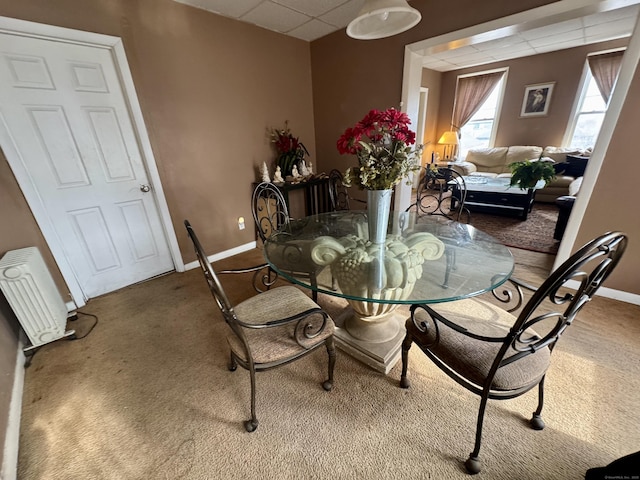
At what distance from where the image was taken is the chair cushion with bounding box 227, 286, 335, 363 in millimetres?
1207

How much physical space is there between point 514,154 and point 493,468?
585 cm

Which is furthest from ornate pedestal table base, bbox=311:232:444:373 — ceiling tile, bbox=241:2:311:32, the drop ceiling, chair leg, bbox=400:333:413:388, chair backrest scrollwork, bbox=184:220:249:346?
ceiling tile, bbox=241:2:311:32

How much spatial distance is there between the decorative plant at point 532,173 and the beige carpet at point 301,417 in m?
2.33

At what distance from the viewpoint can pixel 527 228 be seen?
364 cm

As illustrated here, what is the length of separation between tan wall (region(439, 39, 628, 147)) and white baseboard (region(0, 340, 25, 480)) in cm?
778

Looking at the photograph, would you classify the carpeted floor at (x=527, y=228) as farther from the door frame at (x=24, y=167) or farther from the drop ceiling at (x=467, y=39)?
the door frame at (x=24, y=167)

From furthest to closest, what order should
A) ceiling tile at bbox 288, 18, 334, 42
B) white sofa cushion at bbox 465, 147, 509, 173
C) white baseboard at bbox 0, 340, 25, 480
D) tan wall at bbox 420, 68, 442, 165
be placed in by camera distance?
tan wall at bbox 420, 68, 442, 165 < white sofa cushion at bbox 465, 147, 509, 173 < ceiling tile at bbox 288, 18, 334, 42 < white baseboard at bbox 0, 340, 25, 480

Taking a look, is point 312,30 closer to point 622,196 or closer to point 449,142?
point 622,196

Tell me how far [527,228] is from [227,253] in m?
4.07

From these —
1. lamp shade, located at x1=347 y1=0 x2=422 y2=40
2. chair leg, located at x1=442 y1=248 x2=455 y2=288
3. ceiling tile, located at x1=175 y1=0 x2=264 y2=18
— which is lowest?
chair leg, located at x1=442 y1=248 x2=455 y2=288

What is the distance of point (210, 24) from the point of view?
2.47m

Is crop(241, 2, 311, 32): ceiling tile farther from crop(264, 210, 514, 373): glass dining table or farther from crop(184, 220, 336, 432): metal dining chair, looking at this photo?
crop(184, 220, 336, 432): metal dining chair

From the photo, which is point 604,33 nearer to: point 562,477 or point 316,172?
point 316,172

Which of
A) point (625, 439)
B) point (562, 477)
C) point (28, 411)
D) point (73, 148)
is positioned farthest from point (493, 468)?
point (73, 148)
